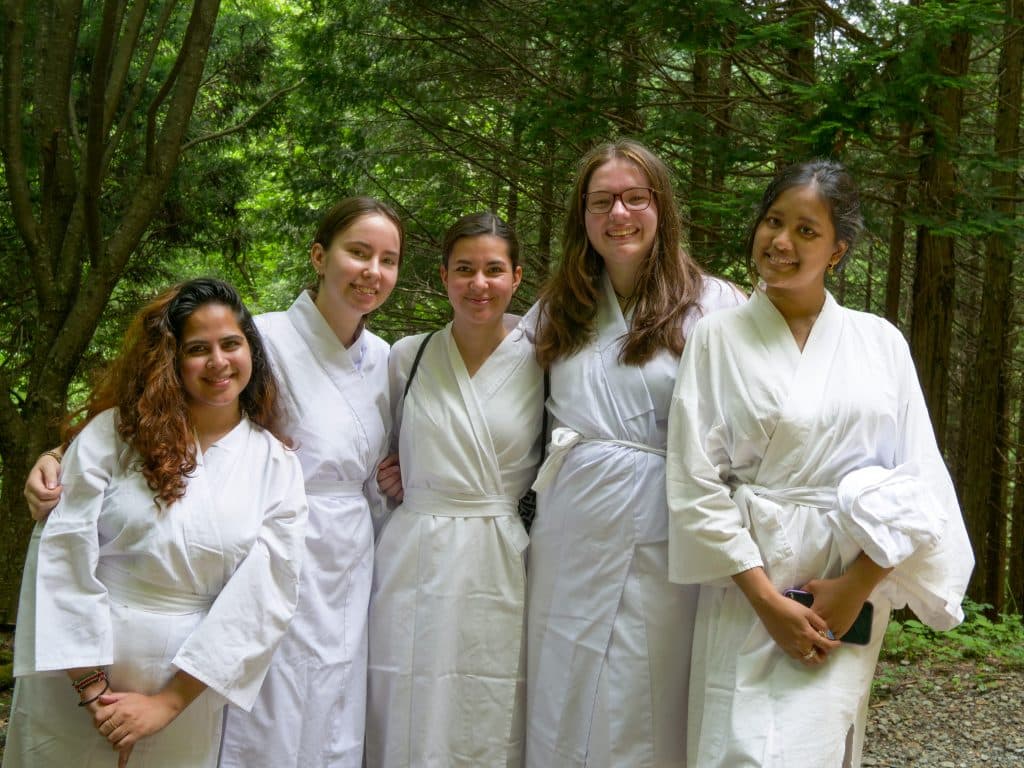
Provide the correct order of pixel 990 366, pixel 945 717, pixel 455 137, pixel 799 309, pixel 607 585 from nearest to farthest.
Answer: pixel 799 309 < pixel 607 585 < pixel 945 717 < pixel 455 137 < pixel 990 366

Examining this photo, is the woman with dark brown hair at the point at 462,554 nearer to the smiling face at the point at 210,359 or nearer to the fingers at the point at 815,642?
the smiling face at the point at 210,359

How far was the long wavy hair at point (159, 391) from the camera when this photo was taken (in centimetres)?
232

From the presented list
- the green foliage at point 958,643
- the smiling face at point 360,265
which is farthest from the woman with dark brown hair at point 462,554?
the green foliage at point 958,643

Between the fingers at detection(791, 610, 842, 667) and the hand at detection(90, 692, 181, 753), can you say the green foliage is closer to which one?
the fingers at detection(791, 610, 842, 667)

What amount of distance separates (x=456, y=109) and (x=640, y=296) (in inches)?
228

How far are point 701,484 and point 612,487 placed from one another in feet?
1.25

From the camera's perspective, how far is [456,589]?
112 inches

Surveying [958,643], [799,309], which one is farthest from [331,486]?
[958,643]

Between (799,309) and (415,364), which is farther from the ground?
(799,309)

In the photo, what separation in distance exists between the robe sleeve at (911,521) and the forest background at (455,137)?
2.34 m

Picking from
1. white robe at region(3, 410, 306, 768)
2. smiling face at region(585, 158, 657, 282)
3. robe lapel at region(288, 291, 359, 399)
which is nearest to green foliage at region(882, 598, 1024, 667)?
smiling face at region(585, 158, 657, 282)

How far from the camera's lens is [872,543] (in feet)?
7.13

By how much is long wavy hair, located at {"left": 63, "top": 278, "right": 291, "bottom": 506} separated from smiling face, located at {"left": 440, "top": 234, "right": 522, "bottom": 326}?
701 millimetres

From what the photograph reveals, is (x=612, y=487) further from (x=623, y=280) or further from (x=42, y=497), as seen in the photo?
(x=42, y=497)
